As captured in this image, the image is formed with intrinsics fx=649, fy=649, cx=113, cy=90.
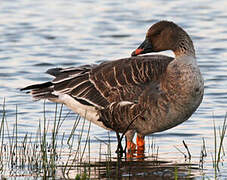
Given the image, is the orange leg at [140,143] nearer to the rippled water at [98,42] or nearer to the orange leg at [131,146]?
the orange leg at [131,146]

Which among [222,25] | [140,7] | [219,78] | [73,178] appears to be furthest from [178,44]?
[140,7]

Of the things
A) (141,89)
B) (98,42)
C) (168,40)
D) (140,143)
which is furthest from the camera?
(98,42)

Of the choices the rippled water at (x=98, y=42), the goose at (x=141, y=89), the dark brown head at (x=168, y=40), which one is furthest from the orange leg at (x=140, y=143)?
the dark brown head at (x=168, y=40)

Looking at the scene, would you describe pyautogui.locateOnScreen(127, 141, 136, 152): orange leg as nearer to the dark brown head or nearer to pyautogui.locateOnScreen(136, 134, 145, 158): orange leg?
pyautogui.locateOnScreen(136, 134, 145, 158): orange leg

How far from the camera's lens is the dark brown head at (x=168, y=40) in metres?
9.89

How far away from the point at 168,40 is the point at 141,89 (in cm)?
96

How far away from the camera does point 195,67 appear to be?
9.55 meters

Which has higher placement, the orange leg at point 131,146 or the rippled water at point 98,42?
the rippled water at point 98,42

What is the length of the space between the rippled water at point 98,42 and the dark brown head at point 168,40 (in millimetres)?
1582

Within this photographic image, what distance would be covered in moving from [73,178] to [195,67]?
8.43 feet

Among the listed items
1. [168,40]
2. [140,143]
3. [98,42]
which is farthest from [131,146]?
[98,42]

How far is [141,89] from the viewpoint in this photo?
9.60 m

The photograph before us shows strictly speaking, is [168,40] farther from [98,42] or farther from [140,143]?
[98,42]

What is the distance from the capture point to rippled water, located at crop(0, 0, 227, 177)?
11641mm
